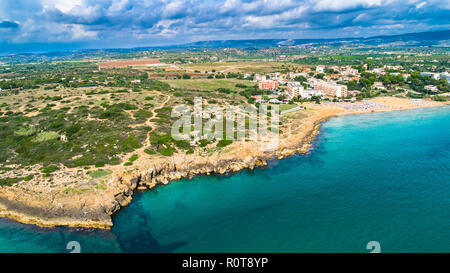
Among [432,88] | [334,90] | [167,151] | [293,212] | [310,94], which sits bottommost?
[293,212]

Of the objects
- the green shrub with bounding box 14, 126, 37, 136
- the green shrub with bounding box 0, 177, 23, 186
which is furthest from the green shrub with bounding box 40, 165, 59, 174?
the green shrub with bounding box 14, 126, 37, 136

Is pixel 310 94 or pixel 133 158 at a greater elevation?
pixel 310 94

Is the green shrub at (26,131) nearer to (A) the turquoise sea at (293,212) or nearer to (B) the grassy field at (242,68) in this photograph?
(A) the turquoise sea at (293,212)

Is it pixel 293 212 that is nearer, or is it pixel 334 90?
pixel 293 212

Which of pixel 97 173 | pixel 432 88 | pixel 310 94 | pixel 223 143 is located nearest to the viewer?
pixel 97 173

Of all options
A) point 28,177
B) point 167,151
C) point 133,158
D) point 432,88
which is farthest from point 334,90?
point 28,177

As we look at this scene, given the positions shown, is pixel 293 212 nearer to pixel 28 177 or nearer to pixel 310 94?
pixel 28 177

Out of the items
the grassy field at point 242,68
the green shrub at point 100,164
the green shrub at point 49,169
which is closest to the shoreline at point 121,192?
the green shrub at point 100,164
